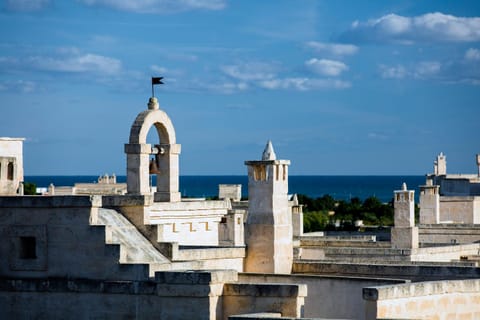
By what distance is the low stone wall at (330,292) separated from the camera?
2343 centimetres

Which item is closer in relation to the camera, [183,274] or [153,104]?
[183,274]

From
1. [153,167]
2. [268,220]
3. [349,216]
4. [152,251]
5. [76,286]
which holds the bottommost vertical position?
[76,286]

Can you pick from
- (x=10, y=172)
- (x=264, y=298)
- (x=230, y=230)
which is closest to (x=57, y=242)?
(x=10, y=172)

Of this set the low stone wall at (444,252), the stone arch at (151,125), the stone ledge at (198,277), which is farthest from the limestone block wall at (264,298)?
the low stone wall at (444,252)

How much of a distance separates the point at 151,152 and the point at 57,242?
28.1ft

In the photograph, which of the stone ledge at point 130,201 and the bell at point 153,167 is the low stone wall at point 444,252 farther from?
the stone ledge at point 130,201

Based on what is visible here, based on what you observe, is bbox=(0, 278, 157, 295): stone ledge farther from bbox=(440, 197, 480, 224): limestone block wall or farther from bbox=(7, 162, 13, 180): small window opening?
bbox=(440, 197, 480, 224): limestone block wall

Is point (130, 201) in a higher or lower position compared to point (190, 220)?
higher

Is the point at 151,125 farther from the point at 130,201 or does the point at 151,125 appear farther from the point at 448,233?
the point at 448,233

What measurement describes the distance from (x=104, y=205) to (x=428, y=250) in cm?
1223

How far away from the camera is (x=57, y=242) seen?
23391 millimetres

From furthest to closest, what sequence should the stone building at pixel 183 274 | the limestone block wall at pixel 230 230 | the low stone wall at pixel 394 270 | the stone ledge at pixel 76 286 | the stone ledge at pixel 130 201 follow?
the limestone block wall at pixel 230 230
the low stone wall at pixel 394 270
the stone ledge at pixel 130 201
the stone ledge at pixel 76 286
the stone building at pixel 183 274

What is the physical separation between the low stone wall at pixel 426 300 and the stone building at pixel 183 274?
0.05ft

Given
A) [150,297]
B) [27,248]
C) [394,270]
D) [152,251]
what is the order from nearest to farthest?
[150,297]
[152,251]
[27,248]
[394,270]
